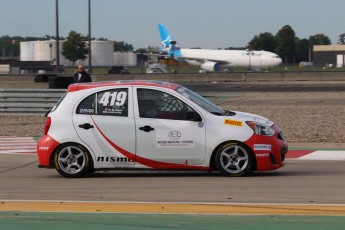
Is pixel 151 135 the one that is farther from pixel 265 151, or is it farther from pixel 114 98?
pixel 265 151

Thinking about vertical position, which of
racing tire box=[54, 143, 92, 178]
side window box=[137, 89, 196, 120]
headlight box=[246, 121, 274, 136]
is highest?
side window box=[137, 89, 196, 120]

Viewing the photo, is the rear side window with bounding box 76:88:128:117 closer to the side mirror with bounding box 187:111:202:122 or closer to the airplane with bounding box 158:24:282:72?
the side mirror with bounding box 187:111:202:122

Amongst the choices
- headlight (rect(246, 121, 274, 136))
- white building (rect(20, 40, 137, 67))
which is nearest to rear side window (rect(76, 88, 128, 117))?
headlight (rect(246, 121, 274, 136))

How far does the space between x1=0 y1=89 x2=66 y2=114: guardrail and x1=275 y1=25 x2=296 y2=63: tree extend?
129575 mm

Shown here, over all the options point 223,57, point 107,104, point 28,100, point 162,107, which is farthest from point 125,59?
point 162,107

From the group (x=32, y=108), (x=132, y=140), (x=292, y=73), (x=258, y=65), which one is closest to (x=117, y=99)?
(x=132, y=140)

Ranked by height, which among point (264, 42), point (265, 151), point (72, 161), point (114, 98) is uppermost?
point (264, 42)

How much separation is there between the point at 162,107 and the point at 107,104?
31.2 inches

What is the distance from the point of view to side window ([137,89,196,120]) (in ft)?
38.8

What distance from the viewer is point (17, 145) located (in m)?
17.8

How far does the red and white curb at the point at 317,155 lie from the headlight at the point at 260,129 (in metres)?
3.19

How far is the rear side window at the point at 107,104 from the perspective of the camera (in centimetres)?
1194

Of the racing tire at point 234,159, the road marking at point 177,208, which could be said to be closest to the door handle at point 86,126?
the racing tire at point 234,159

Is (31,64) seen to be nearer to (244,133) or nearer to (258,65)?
(258,65)
